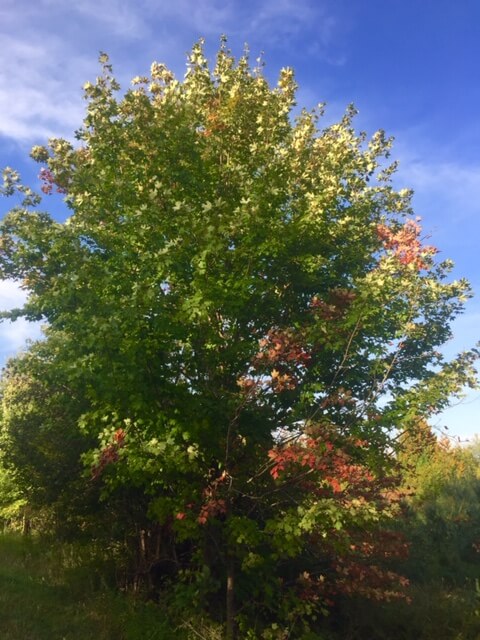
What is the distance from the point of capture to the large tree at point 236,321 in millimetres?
7941

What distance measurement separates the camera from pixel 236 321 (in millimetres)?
9883

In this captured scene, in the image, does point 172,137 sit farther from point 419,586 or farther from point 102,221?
point 419,586

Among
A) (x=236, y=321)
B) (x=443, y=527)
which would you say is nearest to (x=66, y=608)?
(x=236, y=321)

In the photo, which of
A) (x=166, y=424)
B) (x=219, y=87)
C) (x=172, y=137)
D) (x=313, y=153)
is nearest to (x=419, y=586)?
(x=166, y=424)

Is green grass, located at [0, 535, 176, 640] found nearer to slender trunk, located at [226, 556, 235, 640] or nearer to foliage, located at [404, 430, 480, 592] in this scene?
slender trunk, located at [226, 556, 235, 640]

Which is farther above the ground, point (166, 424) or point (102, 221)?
point (102, 221)

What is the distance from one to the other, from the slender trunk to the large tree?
0.06m

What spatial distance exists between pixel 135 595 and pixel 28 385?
8631 millimetres

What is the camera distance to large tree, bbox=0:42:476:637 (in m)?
7.94

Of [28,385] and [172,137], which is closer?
[172,137]

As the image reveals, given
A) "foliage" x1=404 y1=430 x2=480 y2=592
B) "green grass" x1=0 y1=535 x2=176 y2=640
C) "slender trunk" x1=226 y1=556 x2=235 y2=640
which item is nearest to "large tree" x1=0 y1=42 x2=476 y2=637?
"slender trunk" x1=226 y1=556 x2=235 y2=640

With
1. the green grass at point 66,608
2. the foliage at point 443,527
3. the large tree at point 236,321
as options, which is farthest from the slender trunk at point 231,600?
the foliage at point 443,527

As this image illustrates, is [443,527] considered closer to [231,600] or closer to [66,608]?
[231,600]

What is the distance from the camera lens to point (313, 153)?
12156 millimetres
